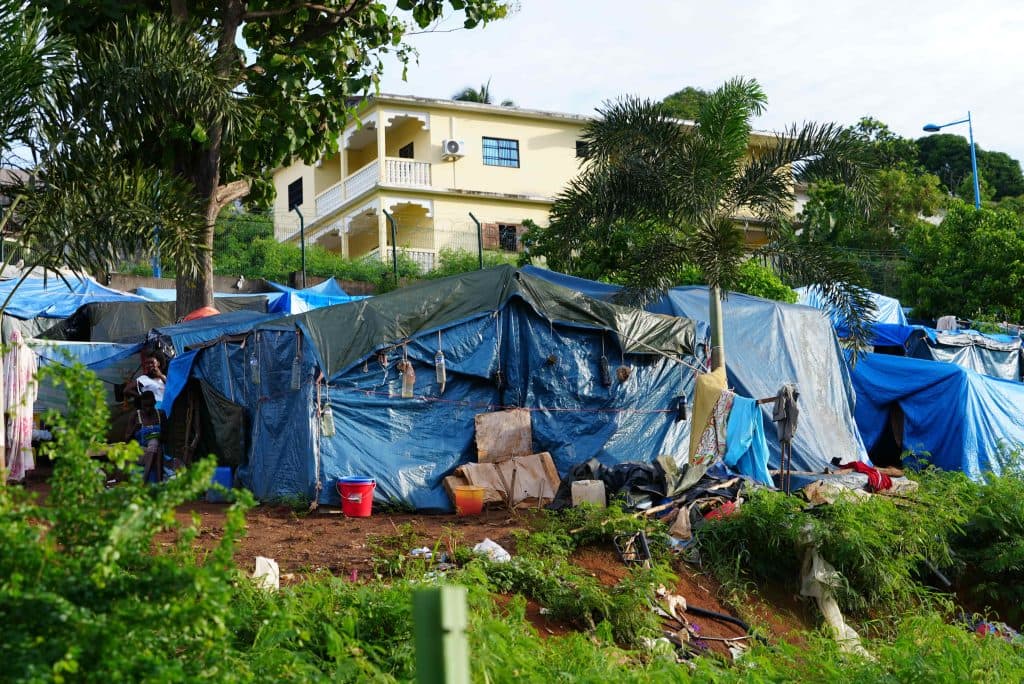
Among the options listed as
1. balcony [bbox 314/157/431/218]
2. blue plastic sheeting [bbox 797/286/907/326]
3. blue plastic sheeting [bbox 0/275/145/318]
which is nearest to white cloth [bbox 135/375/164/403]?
blue plastic sheeting [bbox 0/275/145/318]

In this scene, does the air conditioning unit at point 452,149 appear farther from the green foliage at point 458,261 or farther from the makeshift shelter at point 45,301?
the makeshift shelter at point 45,301

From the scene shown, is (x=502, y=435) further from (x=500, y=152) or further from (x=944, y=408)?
(x=500, y=152)

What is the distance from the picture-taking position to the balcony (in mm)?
31750

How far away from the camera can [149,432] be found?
558 inches

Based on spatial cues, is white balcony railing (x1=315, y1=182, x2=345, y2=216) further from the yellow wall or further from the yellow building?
the yellow wall

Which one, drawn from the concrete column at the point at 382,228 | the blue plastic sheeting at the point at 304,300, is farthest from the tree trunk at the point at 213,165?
the concrete column at the point at 382,228

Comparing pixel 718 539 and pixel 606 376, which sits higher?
pixel 606 376

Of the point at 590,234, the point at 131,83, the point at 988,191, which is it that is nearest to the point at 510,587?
the point at 131,83

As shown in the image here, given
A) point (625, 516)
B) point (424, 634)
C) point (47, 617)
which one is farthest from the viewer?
point (625, 516)

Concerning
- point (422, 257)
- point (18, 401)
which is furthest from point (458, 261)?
point (18, 401)

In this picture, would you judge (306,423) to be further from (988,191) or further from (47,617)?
(988,191)

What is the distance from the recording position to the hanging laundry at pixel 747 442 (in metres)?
12.8

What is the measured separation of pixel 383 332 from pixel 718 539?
176 inches

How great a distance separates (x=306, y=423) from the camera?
1216cm
